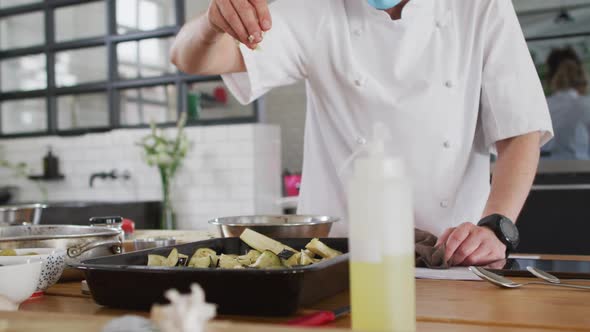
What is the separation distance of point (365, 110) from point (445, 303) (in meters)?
0.90

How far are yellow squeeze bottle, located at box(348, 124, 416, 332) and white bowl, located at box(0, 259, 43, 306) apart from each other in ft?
1.92

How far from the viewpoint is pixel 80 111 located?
560 cm

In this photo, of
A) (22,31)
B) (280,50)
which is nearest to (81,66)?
(22,31)

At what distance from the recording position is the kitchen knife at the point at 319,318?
735 millimetres

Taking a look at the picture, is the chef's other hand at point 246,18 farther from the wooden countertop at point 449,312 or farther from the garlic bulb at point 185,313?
the garlic bulb at point 185,313

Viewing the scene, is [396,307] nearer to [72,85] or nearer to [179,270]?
[179,270]

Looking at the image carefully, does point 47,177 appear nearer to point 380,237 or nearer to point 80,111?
point 80,111

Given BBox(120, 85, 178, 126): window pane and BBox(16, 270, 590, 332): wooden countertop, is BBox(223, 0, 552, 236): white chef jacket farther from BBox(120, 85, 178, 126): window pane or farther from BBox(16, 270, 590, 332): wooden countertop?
BBox(120, 85, 178, 126): window pane

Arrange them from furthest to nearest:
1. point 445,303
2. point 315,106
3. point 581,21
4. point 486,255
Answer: point 581,21, point 315,106, point 486,255, point 445,303

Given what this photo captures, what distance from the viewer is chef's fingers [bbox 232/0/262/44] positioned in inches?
48.4

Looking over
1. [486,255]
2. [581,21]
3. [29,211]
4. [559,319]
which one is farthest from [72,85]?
[559,319]

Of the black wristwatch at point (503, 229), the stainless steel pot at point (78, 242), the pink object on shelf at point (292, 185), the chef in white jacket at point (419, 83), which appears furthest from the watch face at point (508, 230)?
the pink object on shelf at point (292, 185)

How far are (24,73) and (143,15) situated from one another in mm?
1360

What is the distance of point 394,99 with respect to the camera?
66.9 inches
